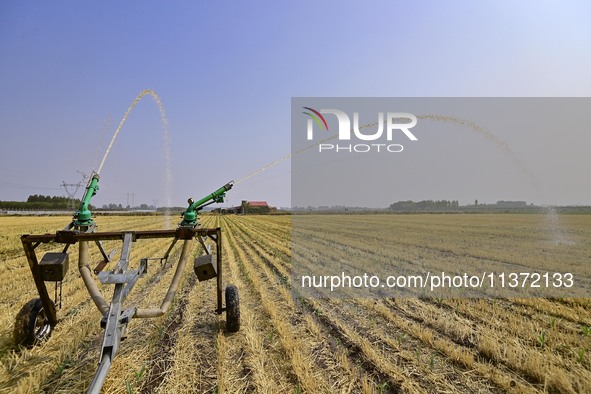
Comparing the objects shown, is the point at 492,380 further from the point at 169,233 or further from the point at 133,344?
the point at 133,344

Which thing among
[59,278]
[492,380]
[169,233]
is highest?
[169,233]

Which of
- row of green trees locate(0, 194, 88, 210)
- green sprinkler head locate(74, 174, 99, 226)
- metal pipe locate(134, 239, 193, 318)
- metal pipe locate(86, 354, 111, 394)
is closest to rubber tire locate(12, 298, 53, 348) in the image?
green sprinkler head locate(74, 174, 99, 226)

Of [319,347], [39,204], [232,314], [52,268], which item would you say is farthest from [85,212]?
[39,204]

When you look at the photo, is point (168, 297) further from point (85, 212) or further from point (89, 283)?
point (85, 212)

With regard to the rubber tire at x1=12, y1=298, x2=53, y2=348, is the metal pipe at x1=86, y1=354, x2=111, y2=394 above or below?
above

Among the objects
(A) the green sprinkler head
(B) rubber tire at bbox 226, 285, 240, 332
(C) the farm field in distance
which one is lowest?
(C) the farm field in distance

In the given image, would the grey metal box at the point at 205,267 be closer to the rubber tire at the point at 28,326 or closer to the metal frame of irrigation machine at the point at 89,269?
the metal frame of irrigation machine at the point at 89,269

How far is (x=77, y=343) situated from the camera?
17.0 ft

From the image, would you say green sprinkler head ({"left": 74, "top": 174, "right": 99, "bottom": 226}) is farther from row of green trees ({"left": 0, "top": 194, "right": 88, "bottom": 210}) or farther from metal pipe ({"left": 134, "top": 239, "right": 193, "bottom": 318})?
row of green trees ({"left": 0, "top": 194, "right": 88, "bottom": 210})

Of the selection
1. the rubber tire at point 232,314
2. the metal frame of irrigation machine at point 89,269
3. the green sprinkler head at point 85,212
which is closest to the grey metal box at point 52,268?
the metal frame of irrigation machine at point 89,269

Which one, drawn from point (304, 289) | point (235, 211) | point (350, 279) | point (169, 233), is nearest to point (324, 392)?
point (169, 233)

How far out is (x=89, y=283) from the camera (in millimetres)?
4336

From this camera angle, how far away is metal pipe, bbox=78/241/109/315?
407cm

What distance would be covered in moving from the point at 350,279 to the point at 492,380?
6260 millimetres
